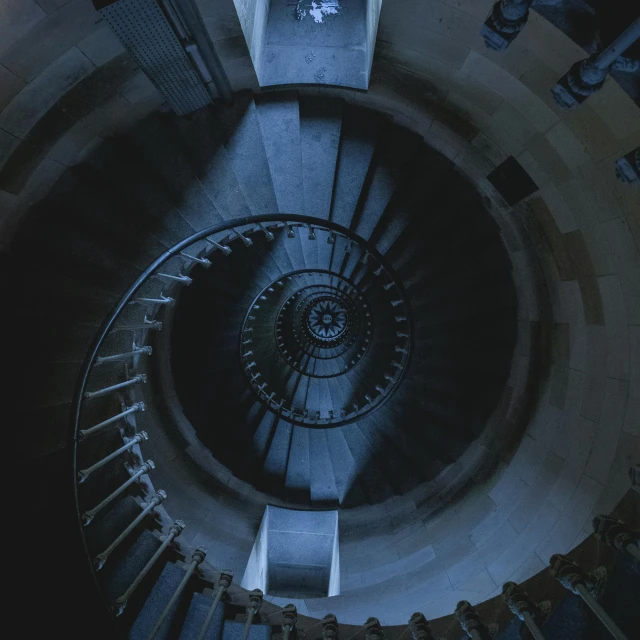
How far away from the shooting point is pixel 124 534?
3898mm

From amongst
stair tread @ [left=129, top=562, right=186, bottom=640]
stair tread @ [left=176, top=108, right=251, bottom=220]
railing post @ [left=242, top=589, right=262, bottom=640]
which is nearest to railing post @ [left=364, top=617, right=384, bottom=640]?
railing post @ [left=242, top=589, right=262, bottom=640]

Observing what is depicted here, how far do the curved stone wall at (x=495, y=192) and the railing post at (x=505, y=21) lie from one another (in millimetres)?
1538

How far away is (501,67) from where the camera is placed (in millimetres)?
4668

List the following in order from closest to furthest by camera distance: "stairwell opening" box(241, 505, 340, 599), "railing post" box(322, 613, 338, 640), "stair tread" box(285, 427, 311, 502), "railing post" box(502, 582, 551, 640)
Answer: "railing post" box(502, 582, 551, 640) → "railing post" box(322, 613, 338, 640) → "stairwell opening" box(241, 505, 340, 599) → "stair tread" box(285, 427, 311, 502)

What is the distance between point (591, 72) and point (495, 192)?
3.58 m


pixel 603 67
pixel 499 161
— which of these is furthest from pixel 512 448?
pixel 603 67

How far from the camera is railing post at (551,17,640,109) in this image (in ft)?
7.57

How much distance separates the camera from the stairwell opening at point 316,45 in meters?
5.86

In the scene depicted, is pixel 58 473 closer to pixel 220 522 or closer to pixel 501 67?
pixel 220 522

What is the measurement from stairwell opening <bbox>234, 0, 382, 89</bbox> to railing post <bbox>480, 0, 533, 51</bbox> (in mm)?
3383

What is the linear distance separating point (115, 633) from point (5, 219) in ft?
13.6

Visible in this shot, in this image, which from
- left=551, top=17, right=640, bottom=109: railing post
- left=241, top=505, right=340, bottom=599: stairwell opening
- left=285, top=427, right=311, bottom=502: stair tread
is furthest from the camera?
left=285, top=427, right=311, bottom=502: stair tread

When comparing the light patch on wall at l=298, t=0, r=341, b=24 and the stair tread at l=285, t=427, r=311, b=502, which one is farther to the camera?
the stair tread at l=285, t=427, r=311, b=502

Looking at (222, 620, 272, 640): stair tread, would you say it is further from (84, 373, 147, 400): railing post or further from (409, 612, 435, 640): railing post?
(84, 373, 147, 400): railing post
